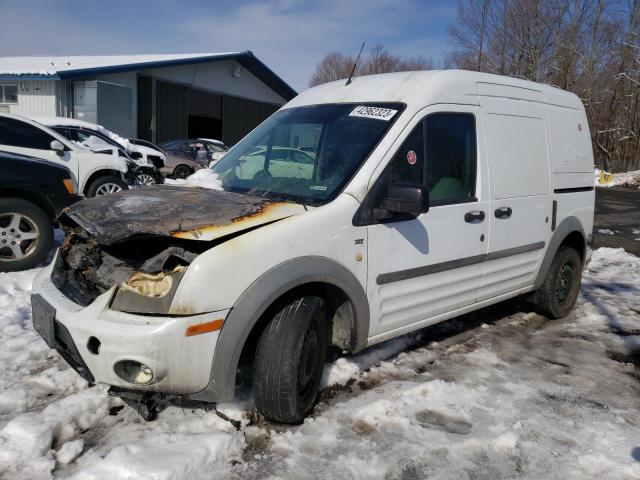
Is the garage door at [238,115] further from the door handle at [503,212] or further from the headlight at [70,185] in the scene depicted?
the door handle at [503,212]

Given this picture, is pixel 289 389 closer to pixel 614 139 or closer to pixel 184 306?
pixel 184 306

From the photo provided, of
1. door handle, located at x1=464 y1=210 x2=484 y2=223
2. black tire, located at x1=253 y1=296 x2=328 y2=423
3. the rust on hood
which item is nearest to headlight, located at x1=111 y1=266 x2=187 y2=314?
the rust on hood

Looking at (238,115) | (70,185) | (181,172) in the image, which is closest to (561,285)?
(70,185)

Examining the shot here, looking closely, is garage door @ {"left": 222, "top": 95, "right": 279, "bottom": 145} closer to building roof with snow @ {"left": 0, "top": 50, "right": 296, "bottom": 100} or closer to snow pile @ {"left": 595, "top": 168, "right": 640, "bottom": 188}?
building roof with snow @ {"left": 0, "top": 50, "right": 296, "bottom": 100}

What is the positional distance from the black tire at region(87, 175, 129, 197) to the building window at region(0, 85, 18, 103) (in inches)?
549

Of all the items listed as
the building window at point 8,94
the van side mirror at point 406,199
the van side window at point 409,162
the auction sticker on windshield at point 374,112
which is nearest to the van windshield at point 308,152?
the auction sticker on windshield at point 374,112

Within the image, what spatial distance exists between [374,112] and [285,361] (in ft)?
5.64

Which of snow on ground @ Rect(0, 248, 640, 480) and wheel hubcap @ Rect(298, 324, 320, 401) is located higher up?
Answer: wheel hubcap @ Rect(298, 324, 320, 401)

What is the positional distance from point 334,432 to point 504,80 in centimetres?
306

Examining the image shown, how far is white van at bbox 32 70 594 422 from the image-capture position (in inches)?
103

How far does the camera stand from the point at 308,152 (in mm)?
3691

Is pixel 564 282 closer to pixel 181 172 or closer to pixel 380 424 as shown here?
pixel 380 424

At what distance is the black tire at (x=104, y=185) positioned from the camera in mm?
8281

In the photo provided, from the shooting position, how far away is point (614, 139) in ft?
105
